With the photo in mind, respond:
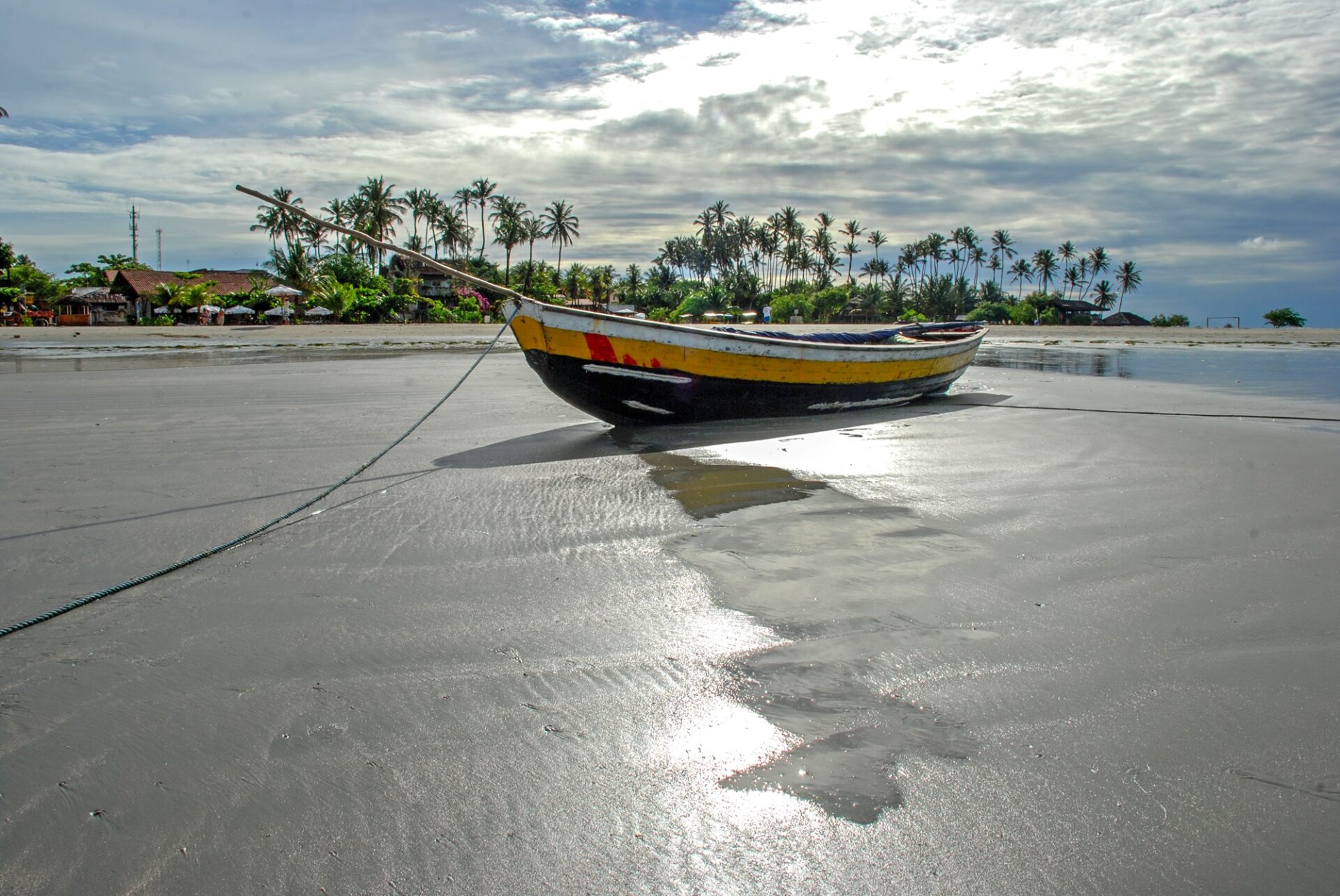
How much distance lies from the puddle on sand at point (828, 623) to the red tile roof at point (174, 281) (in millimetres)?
49129

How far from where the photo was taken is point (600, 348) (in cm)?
680

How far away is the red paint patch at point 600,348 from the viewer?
22.2 feet

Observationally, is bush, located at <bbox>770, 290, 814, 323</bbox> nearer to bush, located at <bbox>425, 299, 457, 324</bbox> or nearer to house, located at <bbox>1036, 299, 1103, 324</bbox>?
house, located at <bbox>1036, 299, 1103, 324</bbox>

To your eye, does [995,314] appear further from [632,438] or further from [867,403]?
[632,438]

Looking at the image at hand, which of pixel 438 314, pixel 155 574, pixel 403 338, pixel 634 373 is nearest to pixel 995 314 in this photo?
pixel 438 314

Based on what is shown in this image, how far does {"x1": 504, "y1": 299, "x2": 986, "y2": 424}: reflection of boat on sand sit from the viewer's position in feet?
22.3

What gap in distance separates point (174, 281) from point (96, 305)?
204 inches

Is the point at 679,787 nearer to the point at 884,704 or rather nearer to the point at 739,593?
the point at 884,704

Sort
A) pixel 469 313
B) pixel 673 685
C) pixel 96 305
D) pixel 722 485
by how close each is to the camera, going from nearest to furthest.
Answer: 1. pixel 673 685
2. pixel 722 485
3. pixel 96 305
4. pixel 469 313

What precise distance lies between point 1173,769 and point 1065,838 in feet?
1.49

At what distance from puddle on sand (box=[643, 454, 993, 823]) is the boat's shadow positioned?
132 cm

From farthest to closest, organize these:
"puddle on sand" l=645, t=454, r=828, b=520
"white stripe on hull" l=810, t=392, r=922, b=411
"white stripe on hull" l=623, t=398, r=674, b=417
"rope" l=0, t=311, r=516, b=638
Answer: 1. "white stripe on hull" l=810, t=392, r=922, b=411
2. "white stripe on hull" l=623, t=398, r=674, b=417
3. "puddle on sand" l=645, t=454, r=828, b=520
4. "rope" l=0, t=311, r=516, b=638

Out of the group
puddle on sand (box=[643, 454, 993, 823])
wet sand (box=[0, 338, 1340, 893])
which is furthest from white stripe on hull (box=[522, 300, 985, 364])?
puddle on sand (box=[643, 454, 993, 823])

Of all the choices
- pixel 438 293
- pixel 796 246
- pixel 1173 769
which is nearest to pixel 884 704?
pixel 1173 769
